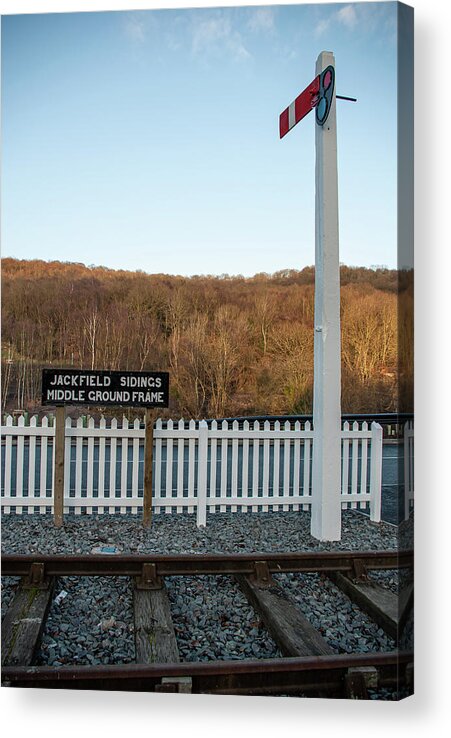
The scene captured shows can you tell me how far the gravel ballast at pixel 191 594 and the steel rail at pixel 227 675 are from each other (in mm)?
214

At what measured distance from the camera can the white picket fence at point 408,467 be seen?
7.25ft

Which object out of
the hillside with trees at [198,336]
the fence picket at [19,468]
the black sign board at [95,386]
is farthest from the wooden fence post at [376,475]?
the fence picket at [19,468]

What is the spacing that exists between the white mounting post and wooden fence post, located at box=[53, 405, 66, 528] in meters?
1.61

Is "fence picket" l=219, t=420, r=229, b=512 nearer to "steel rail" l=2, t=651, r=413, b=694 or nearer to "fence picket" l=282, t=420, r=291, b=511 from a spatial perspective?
"fence picket" l=282, t=420, r=291, b=511

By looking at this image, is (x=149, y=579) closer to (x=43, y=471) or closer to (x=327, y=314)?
(x=43, y=471)

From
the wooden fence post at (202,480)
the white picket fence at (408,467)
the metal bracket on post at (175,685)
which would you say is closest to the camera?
the metal bracket on post at (175,685)

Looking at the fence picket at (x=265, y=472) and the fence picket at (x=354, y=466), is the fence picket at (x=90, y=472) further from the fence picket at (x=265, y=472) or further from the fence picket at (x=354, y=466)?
the fence picket at (x=354, y=466)

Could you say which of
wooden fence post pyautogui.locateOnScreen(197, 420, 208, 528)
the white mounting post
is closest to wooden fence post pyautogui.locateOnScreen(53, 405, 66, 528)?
wooden fence post pyautogui.locateOnScreen(197, 420, 208, 528)

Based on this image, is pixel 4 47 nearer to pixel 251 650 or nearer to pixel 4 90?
pixel 4 90

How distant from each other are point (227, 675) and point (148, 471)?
6.72ft

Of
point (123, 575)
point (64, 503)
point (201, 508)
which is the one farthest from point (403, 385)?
point (64, 503)

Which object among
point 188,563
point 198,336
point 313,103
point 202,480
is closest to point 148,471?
point 202,480

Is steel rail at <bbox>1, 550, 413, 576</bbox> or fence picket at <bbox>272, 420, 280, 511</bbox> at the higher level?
fence picket at <bbox>272, 420, 280, 511</bbox>

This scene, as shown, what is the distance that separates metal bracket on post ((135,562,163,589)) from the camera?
2728mm
